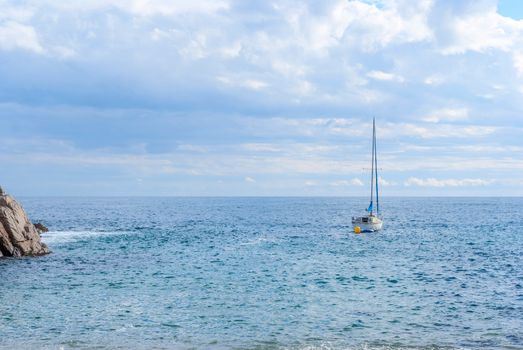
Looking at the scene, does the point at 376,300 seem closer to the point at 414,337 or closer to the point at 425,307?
the point at 425,307

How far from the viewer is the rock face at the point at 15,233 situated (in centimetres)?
6066

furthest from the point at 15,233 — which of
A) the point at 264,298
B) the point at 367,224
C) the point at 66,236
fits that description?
the point at 367,224

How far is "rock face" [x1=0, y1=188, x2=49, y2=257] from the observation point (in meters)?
60.7

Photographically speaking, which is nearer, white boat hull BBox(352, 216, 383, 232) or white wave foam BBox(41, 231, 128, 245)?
white wave foam BBox(41, 231, 128, 245)

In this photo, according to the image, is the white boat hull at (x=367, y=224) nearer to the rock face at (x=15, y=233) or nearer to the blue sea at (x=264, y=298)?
the blue sea at (x=264, y=298)

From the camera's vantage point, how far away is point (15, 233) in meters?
62.2

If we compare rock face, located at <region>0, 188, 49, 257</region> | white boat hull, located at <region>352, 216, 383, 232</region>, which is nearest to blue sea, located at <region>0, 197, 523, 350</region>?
rock face, located at <region>0, 188, 49, 257</region>

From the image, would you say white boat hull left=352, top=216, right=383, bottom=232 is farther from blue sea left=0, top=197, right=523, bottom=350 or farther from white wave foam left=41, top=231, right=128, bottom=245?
white wave foam left=41, top=231, right=128, bottom=245

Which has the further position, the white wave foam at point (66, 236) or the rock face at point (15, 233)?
the white wave foam at point (66, 236)

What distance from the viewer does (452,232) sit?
10556cm

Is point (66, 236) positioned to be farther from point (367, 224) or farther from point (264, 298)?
point (264, 298)

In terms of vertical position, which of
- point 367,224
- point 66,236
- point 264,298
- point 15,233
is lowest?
point 264,298

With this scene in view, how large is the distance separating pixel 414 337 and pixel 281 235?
68.9 metres

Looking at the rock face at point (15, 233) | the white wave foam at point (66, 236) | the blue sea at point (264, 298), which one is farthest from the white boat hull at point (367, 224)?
the rock face at point (15, 233)
